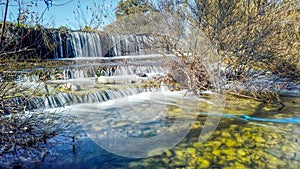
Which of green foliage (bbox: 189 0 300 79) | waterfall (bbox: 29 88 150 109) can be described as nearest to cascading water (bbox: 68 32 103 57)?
waterfall (bbox: 29 88 150 109)

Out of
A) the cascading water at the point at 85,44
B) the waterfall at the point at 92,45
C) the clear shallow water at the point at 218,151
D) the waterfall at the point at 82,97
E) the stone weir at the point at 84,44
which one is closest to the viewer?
the clear shallow water at the point at 218,151

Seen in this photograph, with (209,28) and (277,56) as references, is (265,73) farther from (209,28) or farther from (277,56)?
(209,28)

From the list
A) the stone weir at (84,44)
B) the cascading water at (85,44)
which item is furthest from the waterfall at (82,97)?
the cascading water at (85,44)

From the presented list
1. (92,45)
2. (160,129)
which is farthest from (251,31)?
(92,45)

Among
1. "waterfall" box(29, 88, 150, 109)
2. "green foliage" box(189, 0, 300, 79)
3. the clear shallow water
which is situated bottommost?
the clear shallow water

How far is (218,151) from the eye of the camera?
2.84m

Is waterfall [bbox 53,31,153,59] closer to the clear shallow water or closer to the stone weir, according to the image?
the stone weir

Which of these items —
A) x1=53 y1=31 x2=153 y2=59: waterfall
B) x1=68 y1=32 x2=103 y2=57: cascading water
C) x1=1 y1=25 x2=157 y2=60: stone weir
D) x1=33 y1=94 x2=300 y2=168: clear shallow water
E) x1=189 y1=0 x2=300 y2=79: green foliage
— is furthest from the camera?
x1=68 y1=32 x2=103 y2=57: cascading water

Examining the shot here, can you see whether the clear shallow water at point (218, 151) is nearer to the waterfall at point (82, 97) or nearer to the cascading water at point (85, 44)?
the waterfall at point (82, 97)

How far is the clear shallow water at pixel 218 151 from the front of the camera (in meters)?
2.57

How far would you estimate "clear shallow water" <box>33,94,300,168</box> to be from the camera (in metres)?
2.57

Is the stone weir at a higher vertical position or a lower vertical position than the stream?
higher

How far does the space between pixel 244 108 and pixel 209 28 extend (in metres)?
1.94

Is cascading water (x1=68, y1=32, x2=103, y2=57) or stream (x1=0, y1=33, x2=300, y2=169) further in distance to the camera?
cascading water (x1=68, y1=32, x2=103, y2=57)
